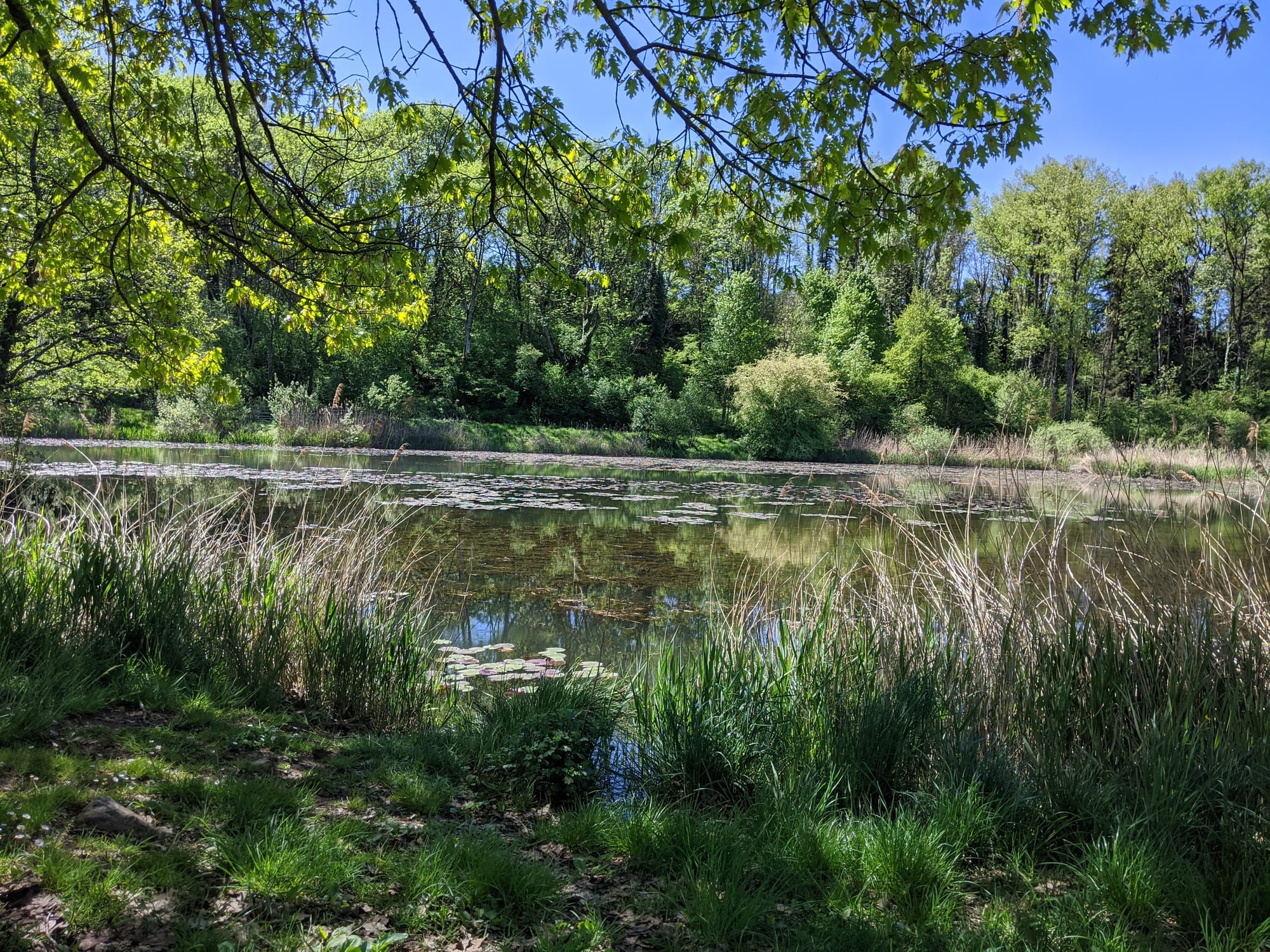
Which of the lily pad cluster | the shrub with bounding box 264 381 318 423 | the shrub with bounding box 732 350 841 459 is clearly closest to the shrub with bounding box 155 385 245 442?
the shrub with bounding box 264 381 318 423

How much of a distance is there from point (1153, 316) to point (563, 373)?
37.2 meters

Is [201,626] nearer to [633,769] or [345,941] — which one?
[633,769]

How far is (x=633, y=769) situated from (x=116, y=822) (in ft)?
7.37

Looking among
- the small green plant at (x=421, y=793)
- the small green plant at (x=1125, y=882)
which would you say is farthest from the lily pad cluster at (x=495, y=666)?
the small green plant at (x=1125, y=882)

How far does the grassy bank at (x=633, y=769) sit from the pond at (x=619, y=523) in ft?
2.22

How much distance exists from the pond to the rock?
9.32ft

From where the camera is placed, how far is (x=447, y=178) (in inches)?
209

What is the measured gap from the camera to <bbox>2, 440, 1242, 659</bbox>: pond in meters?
6.19

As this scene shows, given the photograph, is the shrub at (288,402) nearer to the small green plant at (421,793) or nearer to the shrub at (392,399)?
the shrub at (392,399)

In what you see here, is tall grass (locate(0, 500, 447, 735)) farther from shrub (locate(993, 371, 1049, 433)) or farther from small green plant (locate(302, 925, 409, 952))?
shrub (locate(993, 371, 1049, 433))

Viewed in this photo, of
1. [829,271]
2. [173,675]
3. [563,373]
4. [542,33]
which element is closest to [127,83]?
[542,33]

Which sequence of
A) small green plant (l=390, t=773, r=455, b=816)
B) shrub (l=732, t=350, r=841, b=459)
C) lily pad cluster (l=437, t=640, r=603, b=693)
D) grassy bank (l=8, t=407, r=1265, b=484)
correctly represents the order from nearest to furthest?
1. small green plant (l=390, t=773, r=455, b=816)
2. lily pad cluster (l=437, t=640, r=603, b=693)
3. grassy bank (l=8, t=407, r=1265, b=484)
4. shrub (l=732, t=350, r=841, b=459)

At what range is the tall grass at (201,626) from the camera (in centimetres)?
402

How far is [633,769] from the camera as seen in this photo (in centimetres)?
386
